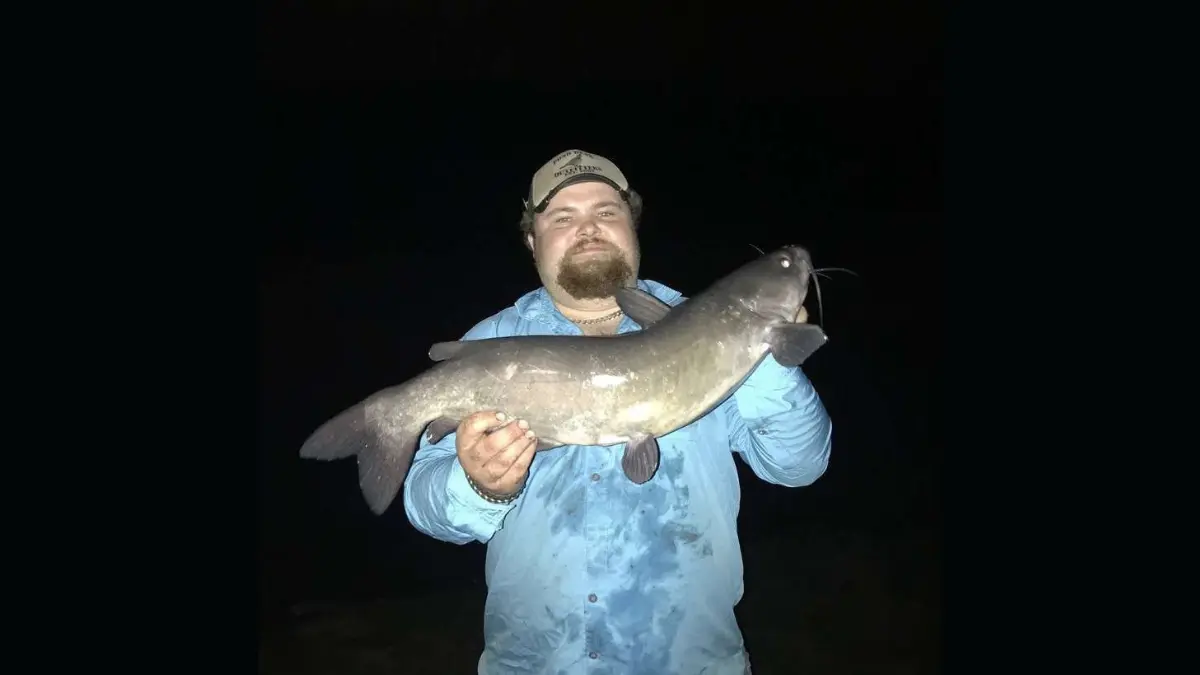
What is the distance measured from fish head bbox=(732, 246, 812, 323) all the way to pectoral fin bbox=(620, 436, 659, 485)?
70 centimetres

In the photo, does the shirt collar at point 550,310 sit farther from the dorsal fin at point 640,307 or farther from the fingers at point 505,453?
the fingers at point 505,453

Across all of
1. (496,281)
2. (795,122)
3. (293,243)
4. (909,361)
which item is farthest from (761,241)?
(293,243)

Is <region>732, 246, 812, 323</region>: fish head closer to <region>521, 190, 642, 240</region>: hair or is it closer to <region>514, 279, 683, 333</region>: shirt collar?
<region>514, 279, 683, 333</region>: shirt collar

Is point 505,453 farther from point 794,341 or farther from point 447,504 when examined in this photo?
point 794,341

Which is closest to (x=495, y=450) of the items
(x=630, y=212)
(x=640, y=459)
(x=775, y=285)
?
(x=640, y=459)

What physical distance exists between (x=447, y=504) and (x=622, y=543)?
69cm

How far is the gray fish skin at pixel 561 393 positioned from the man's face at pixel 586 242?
0.51 m

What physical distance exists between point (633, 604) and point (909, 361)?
11.6 meters

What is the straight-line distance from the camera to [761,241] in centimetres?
2533

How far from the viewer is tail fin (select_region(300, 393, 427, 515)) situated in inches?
101

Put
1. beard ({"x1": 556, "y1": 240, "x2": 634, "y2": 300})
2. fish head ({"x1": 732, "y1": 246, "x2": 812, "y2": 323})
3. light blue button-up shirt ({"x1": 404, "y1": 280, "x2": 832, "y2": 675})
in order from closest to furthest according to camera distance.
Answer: light blue button-up shirt ({"x1": 404, "y1": 280, "x2": 832, "y2": 675})
fish head ({"x1": 732, "y1": 246, "x2": 812, "y2": 323})
beard ({"x1": 556, "y1": 240, "x2": 634, "y2": 300})

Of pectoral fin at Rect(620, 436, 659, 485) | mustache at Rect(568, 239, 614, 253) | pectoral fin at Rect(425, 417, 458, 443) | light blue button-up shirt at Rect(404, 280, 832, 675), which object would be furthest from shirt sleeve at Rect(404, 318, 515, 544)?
mustache at Rect(568, 239, 614, 253)

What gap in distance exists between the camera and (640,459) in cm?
254

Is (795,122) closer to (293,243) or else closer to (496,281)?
(496,281)
